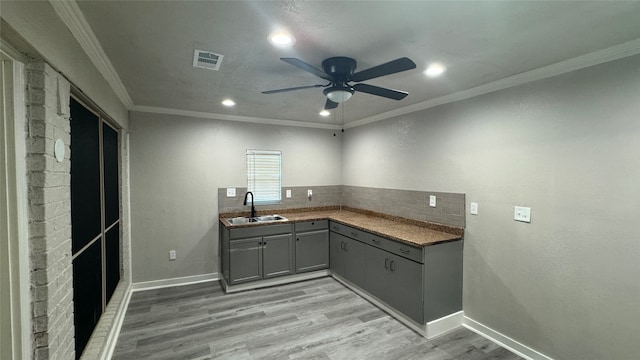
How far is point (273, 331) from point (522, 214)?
255cm

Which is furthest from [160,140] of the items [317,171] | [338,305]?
[338,305]

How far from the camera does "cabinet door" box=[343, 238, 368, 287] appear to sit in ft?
11.4

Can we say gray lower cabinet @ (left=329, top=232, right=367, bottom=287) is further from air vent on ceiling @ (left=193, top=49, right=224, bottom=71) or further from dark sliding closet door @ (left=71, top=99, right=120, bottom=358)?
dark sliding closet door @ (left=71, top=99, right=120, bottom=358)

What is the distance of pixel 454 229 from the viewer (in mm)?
2988

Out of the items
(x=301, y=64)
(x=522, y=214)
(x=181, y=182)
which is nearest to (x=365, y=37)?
(x=301, y=64)

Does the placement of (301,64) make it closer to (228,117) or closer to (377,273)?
(377,273)

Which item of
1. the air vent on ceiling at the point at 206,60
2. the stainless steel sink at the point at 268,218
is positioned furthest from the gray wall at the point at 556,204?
the air vent on ceiling at the point at 206,60

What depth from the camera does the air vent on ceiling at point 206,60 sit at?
79.2 inches

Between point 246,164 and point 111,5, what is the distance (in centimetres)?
287

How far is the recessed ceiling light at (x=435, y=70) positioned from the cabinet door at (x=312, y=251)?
256cm

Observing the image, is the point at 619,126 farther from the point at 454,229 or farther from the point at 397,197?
the point at 397,197

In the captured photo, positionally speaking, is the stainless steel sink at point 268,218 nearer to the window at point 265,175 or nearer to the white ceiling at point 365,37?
the window at point 265,175

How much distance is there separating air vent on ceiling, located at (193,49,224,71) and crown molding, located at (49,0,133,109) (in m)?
0.59

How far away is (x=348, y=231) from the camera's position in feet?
12.2
